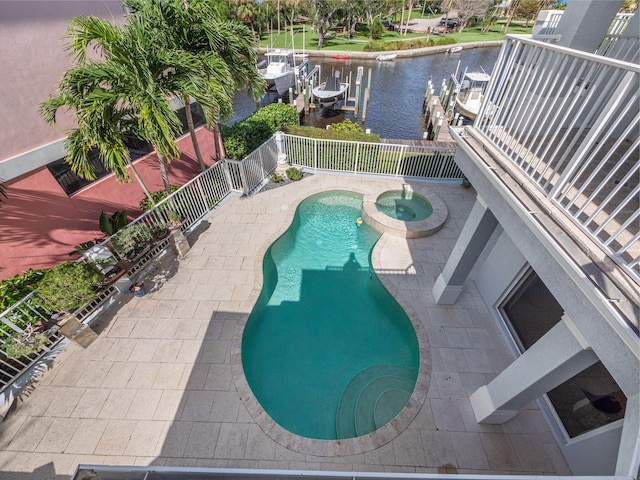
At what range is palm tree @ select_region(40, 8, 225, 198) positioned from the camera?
238 inches

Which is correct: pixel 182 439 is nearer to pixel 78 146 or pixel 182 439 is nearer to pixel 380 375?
pixel 380 375

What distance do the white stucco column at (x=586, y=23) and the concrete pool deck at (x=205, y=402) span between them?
6.08 m

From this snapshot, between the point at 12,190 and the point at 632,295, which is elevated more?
the point at 632,295

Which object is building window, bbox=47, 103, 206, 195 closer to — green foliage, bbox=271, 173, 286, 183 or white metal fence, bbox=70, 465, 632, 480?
green foliage, bbox=271, 173, 286, 183

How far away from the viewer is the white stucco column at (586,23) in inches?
143

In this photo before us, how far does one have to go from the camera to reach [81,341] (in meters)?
6.52

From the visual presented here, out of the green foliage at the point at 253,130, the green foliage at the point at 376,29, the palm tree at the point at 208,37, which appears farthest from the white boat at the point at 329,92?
the green foliage at the point at 376,29

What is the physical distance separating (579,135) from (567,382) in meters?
5.19

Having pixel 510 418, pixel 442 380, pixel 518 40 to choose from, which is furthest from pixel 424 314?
pixel 518 40

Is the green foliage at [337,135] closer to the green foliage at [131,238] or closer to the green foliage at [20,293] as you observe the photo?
the green foliage at [131,238]

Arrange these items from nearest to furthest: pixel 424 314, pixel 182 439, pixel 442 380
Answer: pixel 182 439
pixel 442 380
pixel 424 314

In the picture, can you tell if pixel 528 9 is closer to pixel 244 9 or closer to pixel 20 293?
pixel 244 9

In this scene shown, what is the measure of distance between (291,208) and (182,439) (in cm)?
800

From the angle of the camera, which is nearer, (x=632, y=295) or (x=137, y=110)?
(x=632, y=295)
